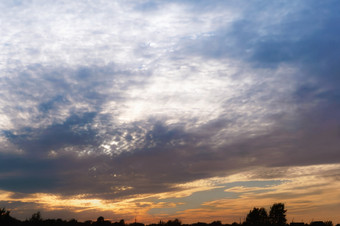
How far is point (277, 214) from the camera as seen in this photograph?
12800 centimetres

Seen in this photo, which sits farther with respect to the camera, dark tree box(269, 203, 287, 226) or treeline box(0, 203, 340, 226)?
dark tree box(269, 203, 287, 226)

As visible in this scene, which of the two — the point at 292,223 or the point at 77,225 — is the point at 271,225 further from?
the point at 77,225

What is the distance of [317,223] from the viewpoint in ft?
379

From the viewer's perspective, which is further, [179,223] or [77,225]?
[179,223]

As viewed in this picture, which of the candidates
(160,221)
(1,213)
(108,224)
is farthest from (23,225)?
(160,221)

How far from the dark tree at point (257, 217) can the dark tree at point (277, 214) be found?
268cm

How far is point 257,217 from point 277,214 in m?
8.49

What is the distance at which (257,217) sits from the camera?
130875 mm

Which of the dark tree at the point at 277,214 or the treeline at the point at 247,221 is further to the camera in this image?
the dark tree at the point at 277,214

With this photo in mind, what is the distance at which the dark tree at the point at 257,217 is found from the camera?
417 ft

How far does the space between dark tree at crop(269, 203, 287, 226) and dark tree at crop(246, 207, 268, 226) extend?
2.68 metres

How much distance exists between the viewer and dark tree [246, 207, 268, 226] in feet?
417

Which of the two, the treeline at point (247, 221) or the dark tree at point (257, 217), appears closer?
the treeline at point (247, 221)

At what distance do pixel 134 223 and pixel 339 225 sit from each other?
7540cm
